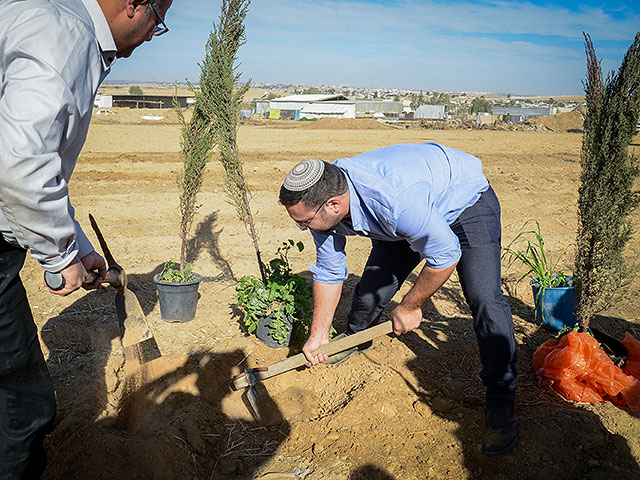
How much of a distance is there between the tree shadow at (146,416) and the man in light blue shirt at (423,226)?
2.56 ft

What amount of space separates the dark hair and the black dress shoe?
168cm

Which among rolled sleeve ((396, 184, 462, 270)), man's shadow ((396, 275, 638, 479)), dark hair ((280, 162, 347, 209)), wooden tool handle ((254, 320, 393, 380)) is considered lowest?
man's shadow ((396, 275, 638, 479))

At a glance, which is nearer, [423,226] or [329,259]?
[423,226]

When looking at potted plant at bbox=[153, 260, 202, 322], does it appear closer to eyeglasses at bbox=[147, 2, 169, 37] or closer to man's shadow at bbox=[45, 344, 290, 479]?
man's shadow at bbox=[45, 344, 290, 479]

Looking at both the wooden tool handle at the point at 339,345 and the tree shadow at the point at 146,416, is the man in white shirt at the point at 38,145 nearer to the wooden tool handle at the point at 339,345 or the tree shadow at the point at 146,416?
the tree shadow at the point at 146,416

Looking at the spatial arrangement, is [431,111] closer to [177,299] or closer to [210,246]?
[210,246]

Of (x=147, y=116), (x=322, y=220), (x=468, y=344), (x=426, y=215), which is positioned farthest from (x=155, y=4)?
(x=147, y=116)

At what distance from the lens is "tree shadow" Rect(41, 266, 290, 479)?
2.84 meters

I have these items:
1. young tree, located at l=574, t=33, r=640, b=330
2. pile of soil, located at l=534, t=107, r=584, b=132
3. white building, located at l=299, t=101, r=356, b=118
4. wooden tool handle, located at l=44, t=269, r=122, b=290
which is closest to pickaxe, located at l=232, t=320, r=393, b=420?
wooden tool handle, located at l=44, t=269, r=122, b=290

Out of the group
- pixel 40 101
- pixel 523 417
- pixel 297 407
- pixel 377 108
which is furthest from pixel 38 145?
pixel 377 108

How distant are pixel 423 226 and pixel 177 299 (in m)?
2.92

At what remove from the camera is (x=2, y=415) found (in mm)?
1976

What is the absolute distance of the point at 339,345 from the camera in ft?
10.7

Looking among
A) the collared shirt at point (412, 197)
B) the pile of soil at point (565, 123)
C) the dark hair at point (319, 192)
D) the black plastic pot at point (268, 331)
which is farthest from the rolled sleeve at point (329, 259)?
the pile of soil at point (565, 123)
